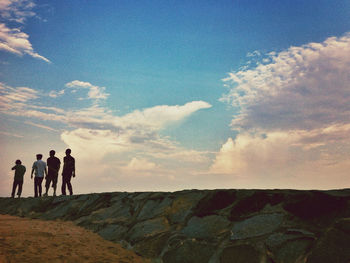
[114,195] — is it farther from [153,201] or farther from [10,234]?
[10,234]

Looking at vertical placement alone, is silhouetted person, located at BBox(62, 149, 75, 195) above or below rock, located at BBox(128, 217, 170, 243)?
above

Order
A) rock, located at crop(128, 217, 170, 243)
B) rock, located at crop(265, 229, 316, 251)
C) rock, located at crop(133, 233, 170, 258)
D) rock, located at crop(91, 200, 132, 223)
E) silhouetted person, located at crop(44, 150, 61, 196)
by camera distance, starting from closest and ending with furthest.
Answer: rock, located at crop(265, 229, 316, 251) < rock, located at crop(133, 233, 170, 258) < rock, located at crop(128, 217, 170, 243) < rock, located at crop(91, 200, 132, 223) < silhouetted person, located at crop(44, 150, 61, 196)

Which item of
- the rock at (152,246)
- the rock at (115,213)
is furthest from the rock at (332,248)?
the rock at (115,213)

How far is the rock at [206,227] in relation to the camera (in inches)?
163

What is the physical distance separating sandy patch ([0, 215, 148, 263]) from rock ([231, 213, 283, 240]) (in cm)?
143

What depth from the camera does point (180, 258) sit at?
13.1ft

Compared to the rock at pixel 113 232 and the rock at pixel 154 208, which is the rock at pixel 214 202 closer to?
the rock at pixel 154 208

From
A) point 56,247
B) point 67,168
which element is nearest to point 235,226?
point 56,247

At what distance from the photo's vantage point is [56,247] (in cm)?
455

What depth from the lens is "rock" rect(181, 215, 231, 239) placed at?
4132mm

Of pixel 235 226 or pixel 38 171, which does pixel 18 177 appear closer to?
pixel 38 171

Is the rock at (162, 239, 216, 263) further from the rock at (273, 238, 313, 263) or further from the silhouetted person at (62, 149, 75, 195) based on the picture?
the silhouetted person at (62, 149, 75, 195)

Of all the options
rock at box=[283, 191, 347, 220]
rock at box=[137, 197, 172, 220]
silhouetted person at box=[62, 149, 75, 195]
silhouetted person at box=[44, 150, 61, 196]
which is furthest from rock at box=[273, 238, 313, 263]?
silhouetted person at box=[44, 150, 61, 196]

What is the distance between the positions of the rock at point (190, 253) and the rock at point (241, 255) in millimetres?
206
